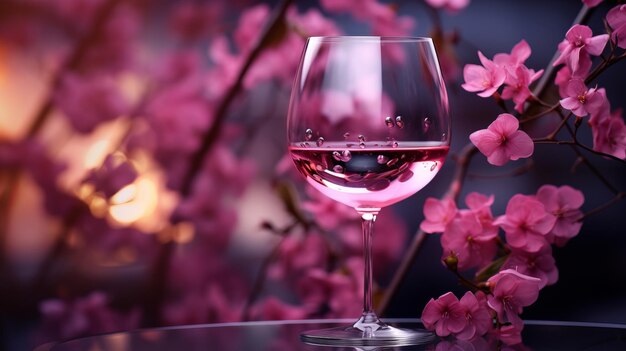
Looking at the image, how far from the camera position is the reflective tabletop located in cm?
91

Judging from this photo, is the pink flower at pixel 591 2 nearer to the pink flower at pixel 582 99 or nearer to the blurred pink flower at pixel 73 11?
the pink flower at pixel 582 99

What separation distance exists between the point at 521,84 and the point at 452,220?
146 mm

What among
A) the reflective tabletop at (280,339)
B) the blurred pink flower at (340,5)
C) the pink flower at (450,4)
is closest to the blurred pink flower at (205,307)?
the blurred pink flower at (340,5)

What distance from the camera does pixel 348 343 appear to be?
0.89 m

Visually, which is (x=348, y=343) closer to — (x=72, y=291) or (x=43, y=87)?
(x=72, y=291)

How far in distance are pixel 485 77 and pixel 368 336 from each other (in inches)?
10.4

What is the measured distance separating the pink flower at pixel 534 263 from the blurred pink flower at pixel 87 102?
135 cm

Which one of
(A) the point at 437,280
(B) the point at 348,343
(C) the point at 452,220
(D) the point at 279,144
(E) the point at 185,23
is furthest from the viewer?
(A) the point at 437,280

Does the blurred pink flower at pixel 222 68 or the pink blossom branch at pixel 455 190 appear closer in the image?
the pink blossom branch at pixel 455 190

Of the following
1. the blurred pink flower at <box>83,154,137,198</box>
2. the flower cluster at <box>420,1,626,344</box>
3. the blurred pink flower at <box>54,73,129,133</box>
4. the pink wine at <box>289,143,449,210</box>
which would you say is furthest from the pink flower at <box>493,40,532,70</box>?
the blurred pink flower at <box>54,73,129,133</box>

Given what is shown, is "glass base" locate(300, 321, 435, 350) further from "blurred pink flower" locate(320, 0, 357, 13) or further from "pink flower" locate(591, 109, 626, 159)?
"blurred pink flower" locate(320, 0, 357, 13)

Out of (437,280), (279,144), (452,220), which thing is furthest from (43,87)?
(452,220)

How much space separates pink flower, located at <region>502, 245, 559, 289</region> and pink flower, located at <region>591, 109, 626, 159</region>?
11 cm

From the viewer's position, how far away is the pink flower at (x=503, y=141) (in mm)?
934
